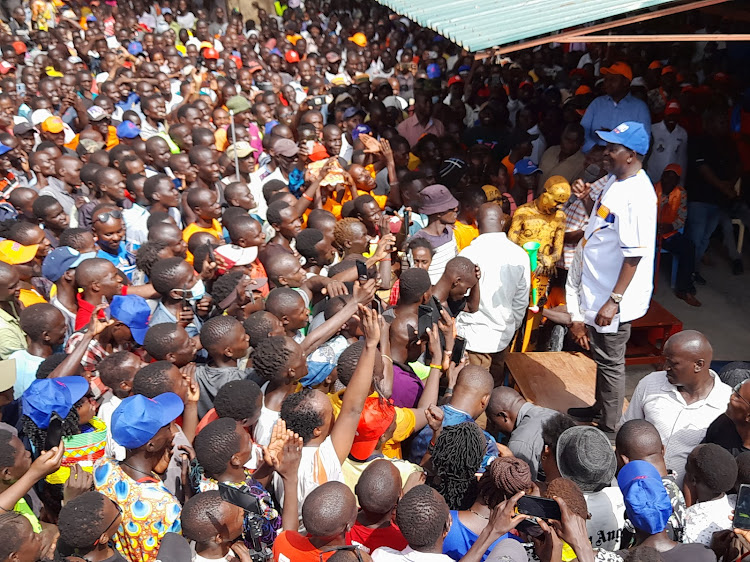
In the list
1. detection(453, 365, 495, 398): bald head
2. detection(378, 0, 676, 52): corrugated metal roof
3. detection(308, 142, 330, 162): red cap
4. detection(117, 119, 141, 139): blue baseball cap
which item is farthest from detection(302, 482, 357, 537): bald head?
detection(117, 119, 141, 139): blue baseball cap

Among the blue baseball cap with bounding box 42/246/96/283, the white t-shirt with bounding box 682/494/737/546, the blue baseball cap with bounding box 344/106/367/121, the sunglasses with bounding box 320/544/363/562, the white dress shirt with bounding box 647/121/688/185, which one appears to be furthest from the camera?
the blue baseball cap with bounding box 344/106/367/121

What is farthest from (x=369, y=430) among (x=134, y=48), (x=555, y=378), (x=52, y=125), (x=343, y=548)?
(x=134, y=48)

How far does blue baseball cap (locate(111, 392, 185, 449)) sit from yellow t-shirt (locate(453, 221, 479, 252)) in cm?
311

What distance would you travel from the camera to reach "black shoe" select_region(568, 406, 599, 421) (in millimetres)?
4184

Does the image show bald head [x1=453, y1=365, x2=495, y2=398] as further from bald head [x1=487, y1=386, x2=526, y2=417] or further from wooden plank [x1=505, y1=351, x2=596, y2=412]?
wooden plank [x1=505, y1=351, x2=596, y2=412]

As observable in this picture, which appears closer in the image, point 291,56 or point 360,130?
point 360,130

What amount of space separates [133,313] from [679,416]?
3.08 meters

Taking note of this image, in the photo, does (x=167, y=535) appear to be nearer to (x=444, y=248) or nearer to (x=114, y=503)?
(x=114, y=503)

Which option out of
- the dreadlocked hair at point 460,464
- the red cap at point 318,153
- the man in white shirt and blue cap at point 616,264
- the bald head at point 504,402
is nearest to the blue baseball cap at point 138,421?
the dreadlocked hair at point 460,464

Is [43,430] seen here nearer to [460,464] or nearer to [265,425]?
[265,425]

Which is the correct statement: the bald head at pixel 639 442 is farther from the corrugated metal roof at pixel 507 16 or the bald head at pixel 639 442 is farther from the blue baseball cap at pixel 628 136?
the corrugated metal roof at pixel 507 16

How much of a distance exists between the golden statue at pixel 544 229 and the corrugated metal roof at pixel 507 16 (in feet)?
4.03

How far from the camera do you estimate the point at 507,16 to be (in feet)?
15.6

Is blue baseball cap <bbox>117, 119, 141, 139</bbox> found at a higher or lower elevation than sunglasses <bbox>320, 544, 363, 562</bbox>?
higher
